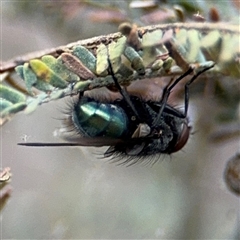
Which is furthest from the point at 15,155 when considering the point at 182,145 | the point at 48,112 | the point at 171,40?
the point at 171,40

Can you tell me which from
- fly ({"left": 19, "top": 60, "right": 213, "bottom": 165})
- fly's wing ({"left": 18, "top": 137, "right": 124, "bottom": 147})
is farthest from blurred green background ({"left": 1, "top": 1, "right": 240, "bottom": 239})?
fly's wing ({"left": 18, "top": 137, "right": 124, "bottom": 147})

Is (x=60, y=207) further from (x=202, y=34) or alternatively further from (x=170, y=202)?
(x=202, y=34)

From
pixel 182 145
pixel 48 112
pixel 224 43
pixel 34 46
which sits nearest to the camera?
pixel 224 43

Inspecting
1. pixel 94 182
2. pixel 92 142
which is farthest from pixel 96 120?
pixel 94 182

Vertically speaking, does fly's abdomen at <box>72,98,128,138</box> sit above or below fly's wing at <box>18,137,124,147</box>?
above

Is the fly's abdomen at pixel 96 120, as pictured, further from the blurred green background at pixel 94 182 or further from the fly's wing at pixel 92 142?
the blurred green background at pixel 94 182

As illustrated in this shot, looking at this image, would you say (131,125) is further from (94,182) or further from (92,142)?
(94,182)

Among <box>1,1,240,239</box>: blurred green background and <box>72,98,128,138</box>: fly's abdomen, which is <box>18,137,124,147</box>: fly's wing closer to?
<box>72,98,128,138</box>: fly's abdomen
